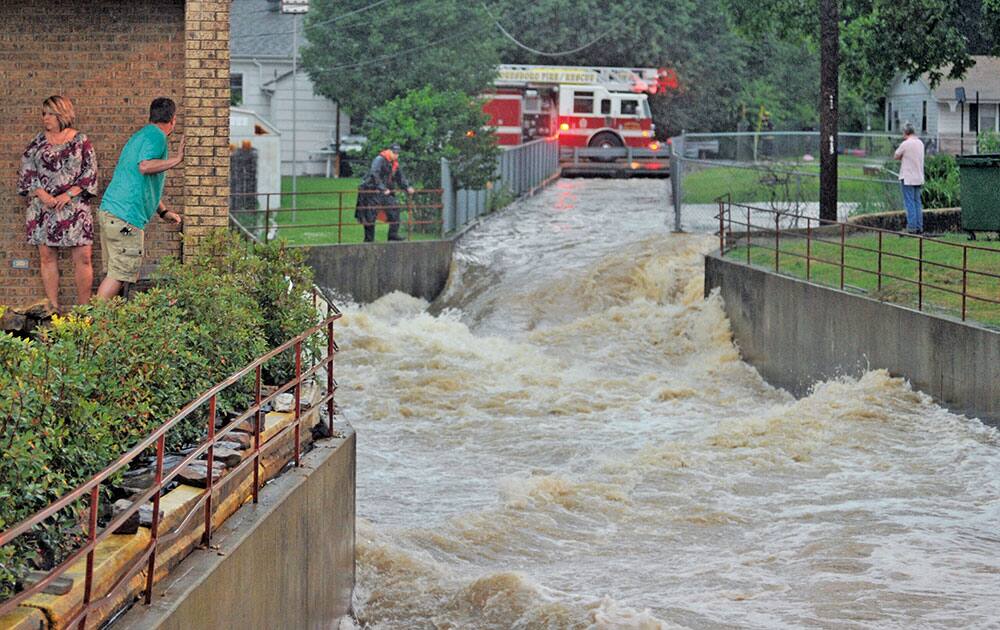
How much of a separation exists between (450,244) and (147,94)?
14.7 metres

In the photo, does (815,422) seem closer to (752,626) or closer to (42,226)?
(752,626)

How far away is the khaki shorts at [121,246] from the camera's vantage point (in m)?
11.0

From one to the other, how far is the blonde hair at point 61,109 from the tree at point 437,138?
17047mm

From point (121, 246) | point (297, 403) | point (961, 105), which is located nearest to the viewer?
point (297, 403)

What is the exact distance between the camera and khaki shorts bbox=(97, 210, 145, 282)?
36.2 feet

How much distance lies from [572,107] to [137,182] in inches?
1503

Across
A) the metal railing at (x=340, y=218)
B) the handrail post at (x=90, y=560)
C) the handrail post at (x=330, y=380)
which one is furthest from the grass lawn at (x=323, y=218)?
the handrail post at (x=90, y=560)

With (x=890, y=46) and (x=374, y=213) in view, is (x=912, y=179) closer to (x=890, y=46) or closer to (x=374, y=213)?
(x=890, y=46)

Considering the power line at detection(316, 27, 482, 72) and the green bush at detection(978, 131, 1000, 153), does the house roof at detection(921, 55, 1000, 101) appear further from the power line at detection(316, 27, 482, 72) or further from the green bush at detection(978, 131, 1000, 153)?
the green bush at detection(978, 131, 1000, 153)

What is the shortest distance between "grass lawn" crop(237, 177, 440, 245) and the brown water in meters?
2.27

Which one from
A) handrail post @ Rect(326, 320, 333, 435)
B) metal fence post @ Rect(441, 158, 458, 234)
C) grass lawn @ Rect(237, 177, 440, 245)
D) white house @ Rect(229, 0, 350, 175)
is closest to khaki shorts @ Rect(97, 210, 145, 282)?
handrail post @ Rect(326, 320, 333, 435)

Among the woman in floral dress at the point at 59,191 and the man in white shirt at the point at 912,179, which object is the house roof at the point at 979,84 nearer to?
the man in white shirt at the point at 912,179

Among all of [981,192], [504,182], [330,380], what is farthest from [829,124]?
[330,380]

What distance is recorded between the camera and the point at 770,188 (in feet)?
100
